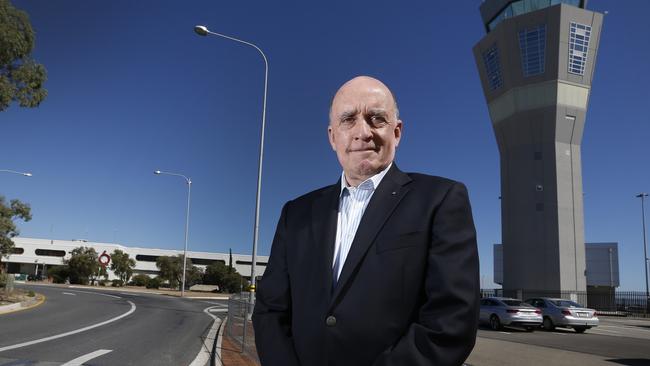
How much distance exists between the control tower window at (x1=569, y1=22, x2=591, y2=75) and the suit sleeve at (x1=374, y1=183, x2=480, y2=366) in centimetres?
4479

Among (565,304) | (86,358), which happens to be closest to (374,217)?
(86,358)

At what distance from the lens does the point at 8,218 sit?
26.3 m

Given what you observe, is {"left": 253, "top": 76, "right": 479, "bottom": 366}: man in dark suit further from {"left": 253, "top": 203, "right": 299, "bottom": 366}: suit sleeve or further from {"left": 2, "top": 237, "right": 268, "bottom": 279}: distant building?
{"left": 2, "top": 237, "right": 268, "bottom": 279}: distant building

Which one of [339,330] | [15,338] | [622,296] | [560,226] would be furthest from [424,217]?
[622,296]

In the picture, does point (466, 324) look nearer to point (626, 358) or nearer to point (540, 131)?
point (626, 358)

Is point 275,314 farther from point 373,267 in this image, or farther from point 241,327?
point 241,327

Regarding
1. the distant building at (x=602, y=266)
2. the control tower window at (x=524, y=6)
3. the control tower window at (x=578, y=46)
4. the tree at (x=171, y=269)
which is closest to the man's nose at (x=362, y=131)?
the control tower window at (x=578, y=46)

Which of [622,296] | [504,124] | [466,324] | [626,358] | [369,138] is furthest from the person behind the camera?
[504,124]

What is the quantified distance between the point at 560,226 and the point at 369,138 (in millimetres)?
44102

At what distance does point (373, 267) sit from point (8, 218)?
3071 cm

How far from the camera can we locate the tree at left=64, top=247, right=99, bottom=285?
208 feet

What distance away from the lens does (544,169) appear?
41562 mm

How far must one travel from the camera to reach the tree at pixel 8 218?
1011 inches

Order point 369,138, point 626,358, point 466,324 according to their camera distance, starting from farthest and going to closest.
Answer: point 626,358 < point 369,138 < point 466,324
